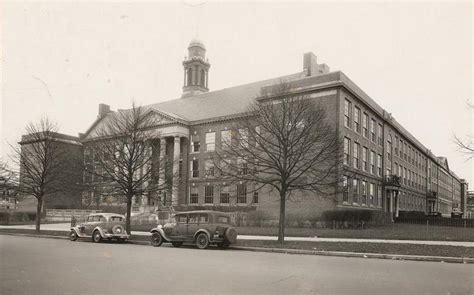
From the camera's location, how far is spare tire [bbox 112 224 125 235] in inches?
901

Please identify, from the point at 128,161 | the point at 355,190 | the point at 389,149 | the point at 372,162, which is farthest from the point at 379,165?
the point at 128,161

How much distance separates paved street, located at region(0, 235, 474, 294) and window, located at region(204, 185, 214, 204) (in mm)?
32368

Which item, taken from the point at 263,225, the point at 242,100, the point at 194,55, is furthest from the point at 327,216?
the point at 194,55

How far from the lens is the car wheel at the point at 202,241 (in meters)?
19.4

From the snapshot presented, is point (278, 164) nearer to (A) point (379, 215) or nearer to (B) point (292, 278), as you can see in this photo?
(B) point (292, 278)

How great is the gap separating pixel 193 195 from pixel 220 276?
1511 inches

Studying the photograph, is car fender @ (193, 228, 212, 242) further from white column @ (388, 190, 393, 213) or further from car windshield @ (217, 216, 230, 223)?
white column @ (388, 190, 393, 213)

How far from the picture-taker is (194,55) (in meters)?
61.6

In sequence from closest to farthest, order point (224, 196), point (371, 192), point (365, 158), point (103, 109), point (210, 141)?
point (365, 158) < point (371, 192) < point (224, 196) < point (210, 141) < point (103, 109)

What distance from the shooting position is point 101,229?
906 inches

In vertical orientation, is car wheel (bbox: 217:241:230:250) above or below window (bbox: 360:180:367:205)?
below

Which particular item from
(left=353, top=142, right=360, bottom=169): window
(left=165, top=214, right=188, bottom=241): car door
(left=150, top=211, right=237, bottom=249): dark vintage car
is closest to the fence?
(left=353, top=142, right=360, bottom=169): window

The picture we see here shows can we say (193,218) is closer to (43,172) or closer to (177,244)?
Result: (177,244)

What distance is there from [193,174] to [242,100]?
9858mm
